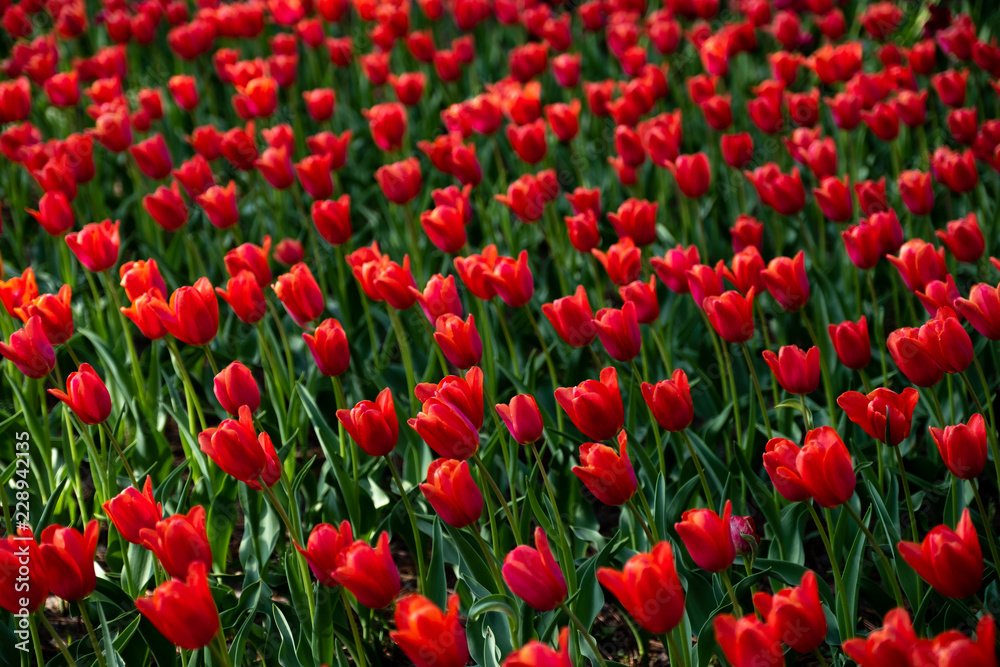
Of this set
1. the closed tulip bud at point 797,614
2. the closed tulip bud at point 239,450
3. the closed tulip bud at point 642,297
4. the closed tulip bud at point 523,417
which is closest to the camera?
the closed tulip bud at point 797,614

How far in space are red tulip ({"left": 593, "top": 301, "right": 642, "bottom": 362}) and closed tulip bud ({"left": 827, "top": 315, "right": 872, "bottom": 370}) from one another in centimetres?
43

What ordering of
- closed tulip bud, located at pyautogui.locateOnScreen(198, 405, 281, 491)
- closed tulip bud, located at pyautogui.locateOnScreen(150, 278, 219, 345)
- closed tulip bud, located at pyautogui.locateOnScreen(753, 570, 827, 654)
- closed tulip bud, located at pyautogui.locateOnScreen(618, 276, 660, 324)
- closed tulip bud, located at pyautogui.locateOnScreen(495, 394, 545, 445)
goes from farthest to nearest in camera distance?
closed tulip bud, located at pyautogui.locateOnScreen(618, 276, 660, 324)
closed tulip bud, located at pyautogui.locateOnScreen(150, 278, 219, 345)
closed tulip bud, located at pyautogui.locateOnScreen(495, 394, 545, 445)
closed tulip bud, located at pyautogui.locateOnScreen(198, 405, 281, 491)
closed tulip bud, located at pyautogui.locateOnScreen(753, 570, 827, 654)

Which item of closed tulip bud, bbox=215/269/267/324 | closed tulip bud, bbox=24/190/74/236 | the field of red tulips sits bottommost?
the field of red tulips

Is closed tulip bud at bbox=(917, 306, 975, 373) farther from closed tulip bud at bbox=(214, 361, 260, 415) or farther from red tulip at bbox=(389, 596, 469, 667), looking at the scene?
closed tulip bud at bbox=(214, 361, 260, 415)

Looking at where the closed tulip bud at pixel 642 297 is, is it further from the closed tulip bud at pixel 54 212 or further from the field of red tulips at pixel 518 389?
the closed tulip bud at pixel 54 212

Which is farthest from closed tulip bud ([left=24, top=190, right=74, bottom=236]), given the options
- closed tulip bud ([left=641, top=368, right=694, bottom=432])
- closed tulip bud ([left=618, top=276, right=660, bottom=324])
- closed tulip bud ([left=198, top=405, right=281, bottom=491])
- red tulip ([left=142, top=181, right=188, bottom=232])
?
closed tulip bud ([left=641, top=368, right=694, bottom=432])

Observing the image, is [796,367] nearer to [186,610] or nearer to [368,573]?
[368,573]

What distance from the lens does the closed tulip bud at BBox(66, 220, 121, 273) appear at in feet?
8.32

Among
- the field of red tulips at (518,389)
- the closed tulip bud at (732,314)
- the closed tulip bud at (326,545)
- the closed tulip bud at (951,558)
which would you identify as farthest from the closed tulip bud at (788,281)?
the closed tulip bud at (326,545)

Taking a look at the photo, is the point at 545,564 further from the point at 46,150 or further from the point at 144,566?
the point at 46,150

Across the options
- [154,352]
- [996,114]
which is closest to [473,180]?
[154,352]

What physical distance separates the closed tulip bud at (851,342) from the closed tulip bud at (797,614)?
0.78m

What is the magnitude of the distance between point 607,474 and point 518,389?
0.90m

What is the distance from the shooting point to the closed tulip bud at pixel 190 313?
2131 millimetres
